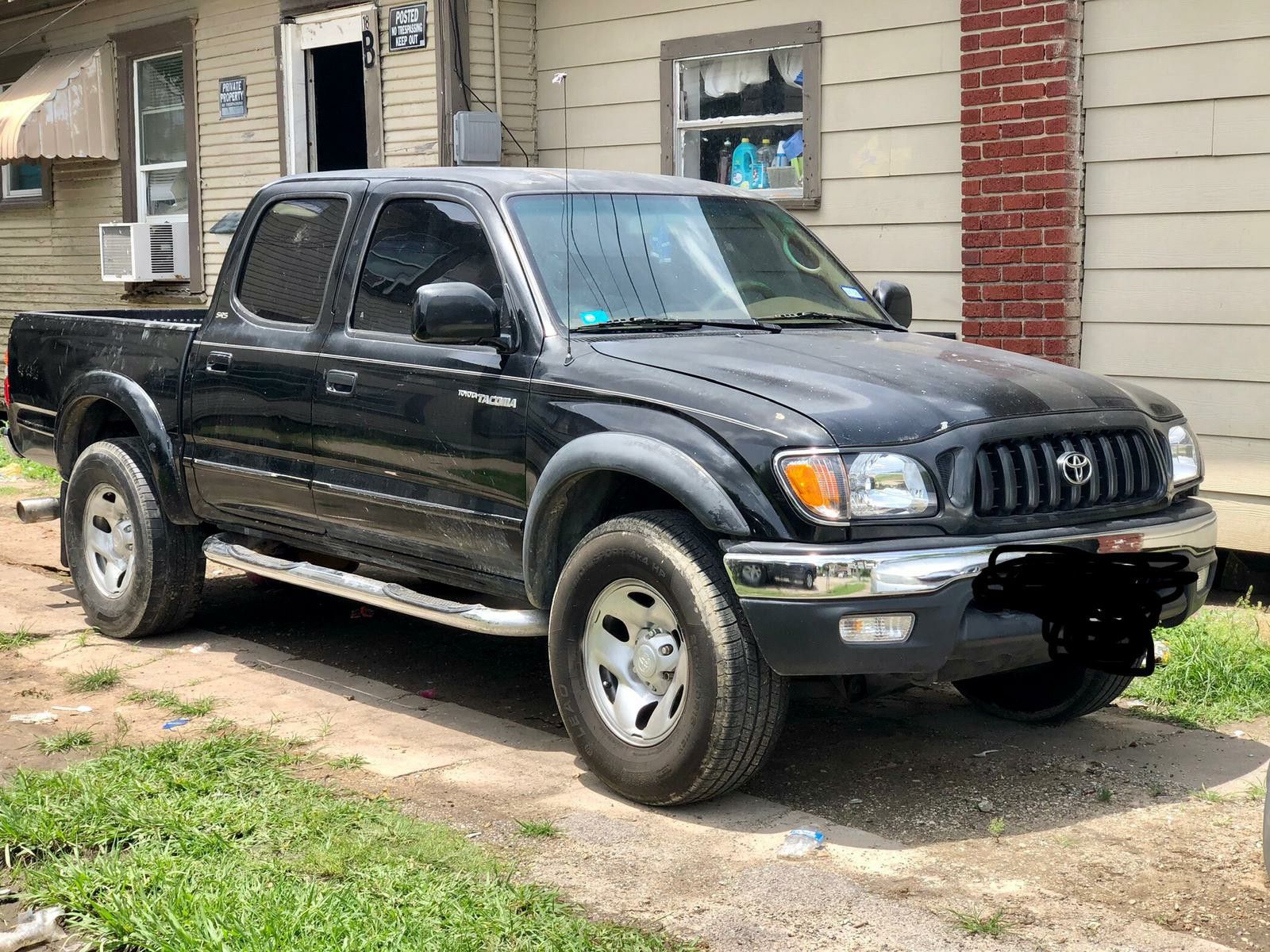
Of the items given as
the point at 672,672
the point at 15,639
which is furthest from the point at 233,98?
the point at 672,672

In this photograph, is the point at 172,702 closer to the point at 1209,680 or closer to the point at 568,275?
the point at 568,275

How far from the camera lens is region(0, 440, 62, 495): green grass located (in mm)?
11656

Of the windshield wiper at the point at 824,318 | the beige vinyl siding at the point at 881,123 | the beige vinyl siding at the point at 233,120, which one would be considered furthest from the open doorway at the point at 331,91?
the windshield wiper at the point at 824,318

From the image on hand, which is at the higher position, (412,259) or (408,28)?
(408,28)

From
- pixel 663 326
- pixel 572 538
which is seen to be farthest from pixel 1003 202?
pixel 572 538

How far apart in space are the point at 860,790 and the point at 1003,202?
4286mm

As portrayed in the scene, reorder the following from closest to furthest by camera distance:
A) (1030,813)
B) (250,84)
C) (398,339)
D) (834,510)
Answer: (834,510), (1030,813), (398,339), (250,84)

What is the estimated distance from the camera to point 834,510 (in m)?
4.22

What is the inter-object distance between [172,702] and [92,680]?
0.52m

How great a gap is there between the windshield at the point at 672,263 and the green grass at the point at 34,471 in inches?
279

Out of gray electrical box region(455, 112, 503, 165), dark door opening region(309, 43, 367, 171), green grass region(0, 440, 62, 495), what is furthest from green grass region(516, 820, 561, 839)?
dark door opening region(309, 43, 367, 171)

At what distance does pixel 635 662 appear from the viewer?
466cm

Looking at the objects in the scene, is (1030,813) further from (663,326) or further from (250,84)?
(250,84)

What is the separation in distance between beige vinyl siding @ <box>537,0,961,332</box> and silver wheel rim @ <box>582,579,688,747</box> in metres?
4.41
